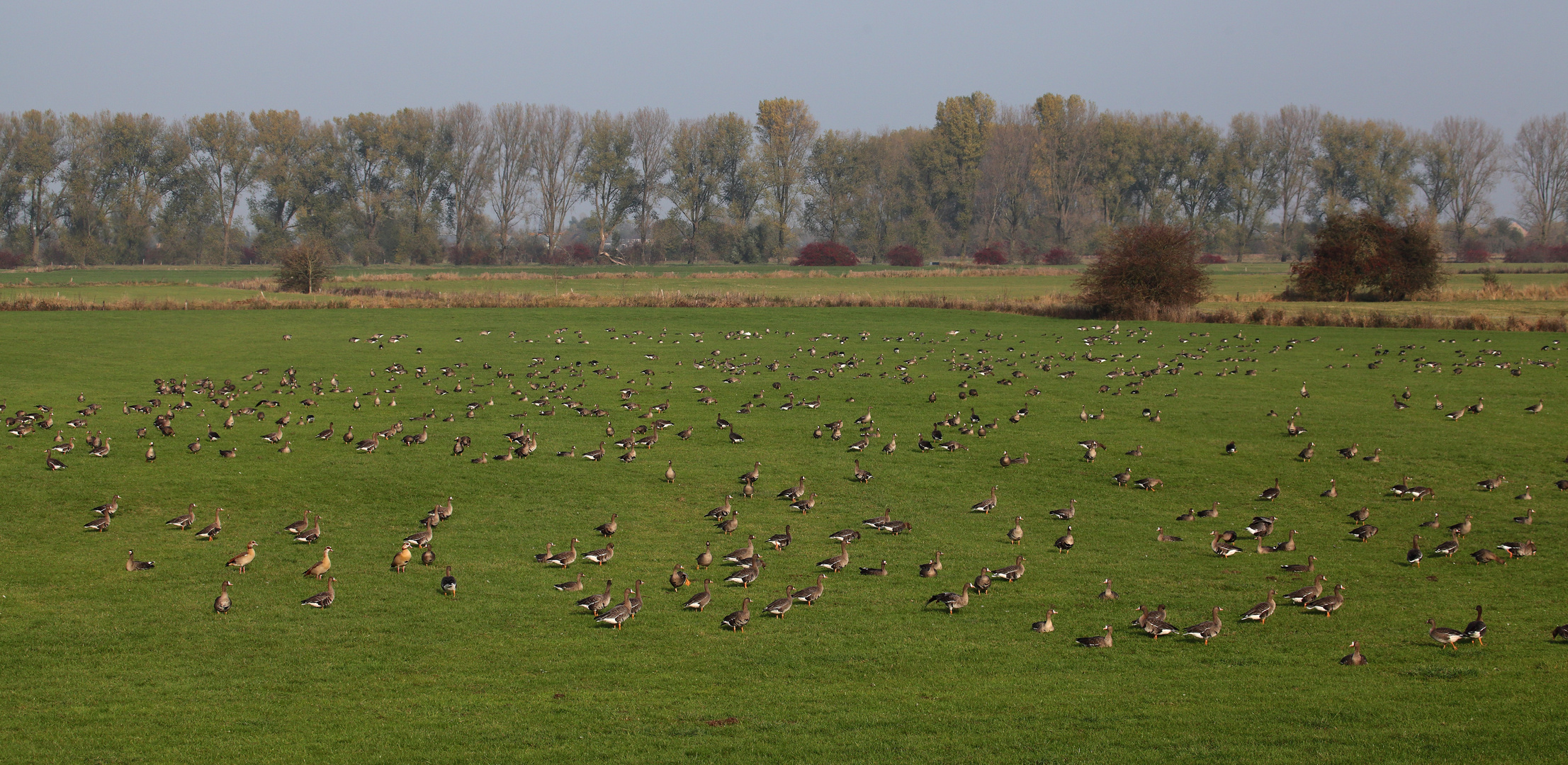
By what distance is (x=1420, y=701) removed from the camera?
38.1 ft

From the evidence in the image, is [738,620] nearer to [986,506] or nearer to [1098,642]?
[1098,642]

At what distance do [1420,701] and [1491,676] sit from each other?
146cm

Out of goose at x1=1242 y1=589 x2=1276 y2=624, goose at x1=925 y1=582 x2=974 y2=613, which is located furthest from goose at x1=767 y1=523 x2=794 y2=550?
goose at x1=1242 y1=589 x2=1276 y2=624

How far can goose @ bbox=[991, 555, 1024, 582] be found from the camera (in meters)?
17.1

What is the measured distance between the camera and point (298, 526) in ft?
65.0

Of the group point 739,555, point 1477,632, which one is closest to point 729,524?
point 739,555

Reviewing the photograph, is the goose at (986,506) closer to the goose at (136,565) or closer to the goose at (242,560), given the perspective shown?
the goose at (242,560)

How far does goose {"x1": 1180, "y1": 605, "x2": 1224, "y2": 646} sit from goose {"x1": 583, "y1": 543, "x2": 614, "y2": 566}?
9048 millimetres

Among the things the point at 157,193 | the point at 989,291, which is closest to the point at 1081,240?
the point at 989,291

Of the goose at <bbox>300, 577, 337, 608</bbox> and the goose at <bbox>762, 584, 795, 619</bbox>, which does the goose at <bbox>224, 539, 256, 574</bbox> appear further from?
the goose at <bbox>762, 584, 795, 619</bbox>

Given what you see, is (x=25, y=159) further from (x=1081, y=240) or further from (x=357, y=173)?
(x=1081, y=240)

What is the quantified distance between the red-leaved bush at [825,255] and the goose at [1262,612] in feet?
381

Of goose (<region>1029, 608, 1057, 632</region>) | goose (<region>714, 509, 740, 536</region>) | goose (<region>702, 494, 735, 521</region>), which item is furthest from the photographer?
goose (<region>702, 494, 735, 521</region>)

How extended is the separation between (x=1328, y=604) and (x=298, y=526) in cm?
1719
